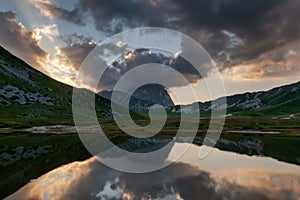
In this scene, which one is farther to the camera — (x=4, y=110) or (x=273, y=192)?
(x=4, y=110)

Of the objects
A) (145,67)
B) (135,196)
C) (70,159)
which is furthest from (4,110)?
(135,196)

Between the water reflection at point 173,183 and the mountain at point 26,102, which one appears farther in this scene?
the mountain at point 26,102

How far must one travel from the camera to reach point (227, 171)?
32875mm

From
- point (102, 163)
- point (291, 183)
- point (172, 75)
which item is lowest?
point (291, 183)

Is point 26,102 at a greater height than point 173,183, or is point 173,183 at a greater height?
point 26,102

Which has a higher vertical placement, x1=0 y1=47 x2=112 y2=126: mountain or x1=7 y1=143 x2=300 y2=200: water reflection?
x1=0 y1=47 x2=112 y2=126: mountain

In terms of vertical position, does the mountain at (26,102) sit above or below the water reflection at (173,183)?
above

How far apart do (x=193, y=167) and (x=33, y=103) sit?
15592cm

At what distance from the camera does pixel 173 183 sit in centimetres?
2586

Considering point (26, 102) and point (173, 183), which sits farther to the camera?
point (26, 102)

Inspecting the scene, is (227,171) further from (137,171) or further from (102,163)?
(102,163)

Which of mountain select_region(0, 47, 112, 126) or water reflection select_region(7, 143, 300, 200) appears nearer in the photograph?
water reflection select_region(7, 143, 300, 200)

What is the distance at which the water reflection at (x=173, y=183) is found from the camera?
2145cm

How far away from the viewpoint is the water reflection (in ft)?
70.4
